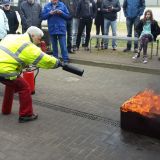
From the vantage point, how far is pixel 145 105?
240 inches

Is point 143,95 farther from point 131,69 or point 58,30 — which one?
point 58,30

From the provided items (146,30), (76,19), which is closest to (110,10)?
(76,19)

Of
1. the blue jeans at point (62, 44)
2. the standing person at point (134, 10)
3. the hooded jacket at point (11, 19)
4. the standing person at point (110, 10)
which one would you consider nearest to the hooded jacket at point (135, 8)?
the standing person at point (134, 10)

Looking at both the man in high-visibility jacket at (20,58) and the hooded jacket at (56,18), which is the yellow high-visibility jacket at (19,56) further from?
the hooded jacket at (56,18)

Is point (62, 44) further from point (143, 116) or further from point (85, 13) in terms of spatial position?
point (143, 116)

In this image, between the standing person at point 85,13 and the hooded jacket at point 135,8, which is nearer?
the hooded jacket at point 135,8

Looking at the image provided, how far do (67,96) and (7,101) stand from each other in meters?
1.59

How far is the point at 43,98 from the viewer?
26.3 ft

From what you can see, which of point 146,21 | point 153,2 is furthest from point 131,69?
point 153,2

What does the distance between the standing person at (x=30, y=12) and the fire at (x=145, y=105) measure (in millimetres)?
5873

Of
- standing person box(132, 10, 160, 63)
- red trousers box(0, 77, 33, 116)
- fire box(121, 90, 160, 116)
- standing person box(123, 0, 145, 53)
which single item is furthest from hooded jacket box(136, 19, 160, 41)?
red trousers box(0, 77, 33, 116)

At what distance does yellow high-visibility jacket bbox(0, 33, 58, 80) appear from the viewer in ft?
19.9

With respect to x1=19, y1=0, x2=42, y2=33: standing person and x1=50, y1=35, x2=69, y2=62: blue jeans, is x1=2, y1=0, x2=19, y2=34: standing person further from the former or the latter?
x1=50, y1=35, x2=69, y2=62: blue jeans

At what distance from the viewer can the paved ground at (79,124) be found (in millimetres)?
5480
